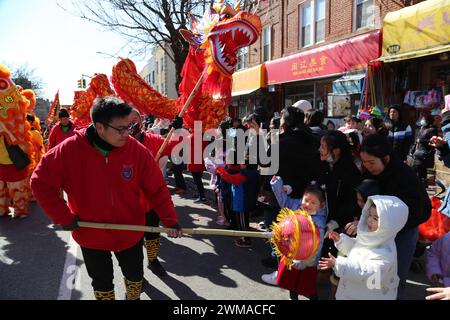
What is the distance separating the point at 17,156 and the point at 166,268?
11.0 ft

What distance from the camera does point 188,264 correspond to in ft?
14.1

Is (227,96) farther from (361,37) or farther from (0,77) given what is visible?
(361,37)

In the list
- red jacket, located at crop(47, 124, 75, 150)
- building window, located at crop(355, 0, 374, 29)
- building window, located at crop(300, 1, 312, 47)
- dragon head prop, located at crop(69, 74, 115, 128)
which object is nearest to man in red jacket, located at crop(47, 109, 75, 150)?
red jacket, located at crop(47, 124, 75, 150)

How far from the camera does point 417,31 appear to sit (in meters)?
8.28

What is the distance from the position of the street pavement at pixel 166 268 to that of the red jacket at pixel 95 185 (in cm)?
121

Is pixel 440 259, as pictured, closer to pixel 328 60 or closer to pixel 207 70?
pixel 207 70

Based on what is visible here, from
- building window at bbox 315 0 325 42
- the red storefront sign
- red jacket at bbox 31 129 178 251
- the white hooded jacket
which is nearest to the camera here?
the white hooded jacket

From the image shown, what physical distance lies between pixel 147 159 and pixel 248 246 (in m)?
2.64

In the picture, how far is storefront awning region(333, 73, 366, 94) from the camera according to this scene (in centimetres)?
1003

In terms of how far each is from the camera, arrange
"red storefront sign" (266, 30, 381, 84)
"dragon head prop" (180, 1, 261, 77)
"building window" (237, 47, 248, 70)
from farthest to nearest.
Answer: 1. "building window" (237, 47, 248, 70)
2. "red storefront sign" (266, 30, 381, 84)
3. "dragon head prop" (180, 1, 261, 77)

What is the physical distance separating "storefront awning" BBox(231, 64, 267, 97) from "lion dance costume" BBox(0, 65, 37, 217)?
11.7 meters

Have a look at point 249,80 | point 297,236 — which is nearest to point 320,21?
point 249,80

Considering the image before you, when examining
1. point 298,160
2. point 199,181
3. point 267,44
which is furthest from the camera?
point 267,44

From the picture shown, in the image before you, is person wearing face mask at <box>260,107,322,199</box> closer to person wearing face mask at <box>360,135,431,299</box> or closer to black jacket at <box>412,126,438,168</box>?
person wearing face mask at <box>360,135,431,299</box>
